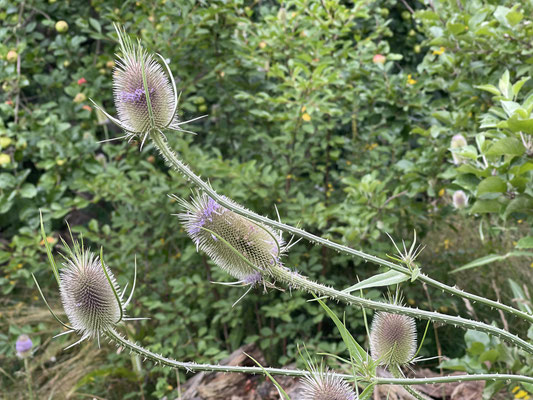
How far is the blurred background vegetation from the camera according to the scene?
2656 millimetres

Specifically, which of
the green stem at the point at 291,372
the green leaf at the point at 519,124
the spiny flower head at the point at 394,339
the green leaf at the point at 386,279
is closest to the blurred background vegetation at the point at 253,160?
the green leaf at the point at 519,124

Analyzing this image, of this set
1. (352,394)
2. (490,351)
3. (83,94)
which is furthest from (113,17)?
(352,394)

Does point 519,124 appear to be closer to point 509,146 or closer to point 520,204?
point 509,146

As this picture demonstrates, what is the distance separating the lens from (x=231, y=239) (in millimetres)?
1239

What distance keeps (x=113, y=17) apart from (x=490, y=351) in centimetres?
240

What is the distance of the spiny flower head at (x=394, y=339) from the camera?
49.7 inches

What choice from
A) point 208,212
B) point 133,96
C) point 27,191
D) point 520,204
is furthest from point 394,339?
point 27,191

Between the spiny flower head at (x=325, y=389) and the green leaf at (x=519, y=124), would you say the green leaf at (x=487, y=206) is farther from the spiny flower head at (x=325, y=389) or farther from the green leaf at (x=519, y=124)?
the spiny flower head at (x=325, y=389)

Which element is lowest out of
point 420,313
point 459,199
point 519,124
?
point 459,199

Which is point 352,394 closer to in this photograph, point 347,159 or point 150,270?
point 150,270

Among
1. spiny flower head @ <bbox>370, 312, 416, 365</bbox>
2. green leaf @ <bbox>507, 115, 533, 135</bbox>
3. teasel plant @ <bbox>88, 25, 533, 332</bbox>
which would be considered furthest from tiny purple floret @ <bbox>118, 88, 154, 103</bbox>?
green leaf @ <bbox>507, 115, 533, 135</bbox>

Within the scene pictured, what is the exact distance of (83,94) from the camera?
3.23 m

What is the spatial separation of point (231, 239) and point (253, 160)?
5.23 feet

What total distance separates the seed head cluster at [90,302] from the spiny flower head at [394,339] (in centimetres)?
54
